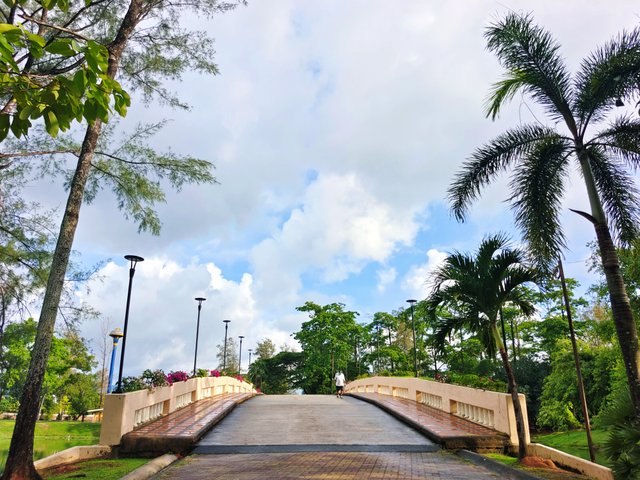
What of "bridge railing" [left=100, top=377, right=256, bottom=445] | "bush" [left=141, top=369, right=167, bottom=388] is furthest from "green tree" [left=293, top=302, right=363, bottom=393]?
"bush" [left=141, top=369, right=167, bottom=388]

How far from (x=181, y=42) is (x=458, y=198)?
768 cm

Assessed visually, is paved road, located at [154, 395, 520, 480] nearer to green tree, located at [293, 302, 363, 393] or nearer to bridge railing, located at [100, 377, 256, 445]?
bridge railing, located at [100, 377, 256, 445]

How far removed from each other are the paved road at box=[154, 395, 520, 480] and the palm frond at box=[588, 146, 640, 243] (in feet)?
18.9

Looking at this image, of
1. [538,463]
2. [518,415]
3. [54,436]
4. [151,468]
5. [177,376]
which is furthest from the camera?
[54,436]

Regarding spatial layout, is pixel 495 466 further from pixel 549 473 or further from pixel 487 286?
pixel 487 286

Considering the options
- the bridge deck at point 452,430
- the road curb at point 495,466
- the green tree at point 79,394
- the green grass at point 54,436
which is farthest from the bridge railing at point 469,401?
the green tree at point 79,394

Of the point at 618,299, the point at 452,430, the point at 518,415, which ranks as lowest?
the point at 452,430

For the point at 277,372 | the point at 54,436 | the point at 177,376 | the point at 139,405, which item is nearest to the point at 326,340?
the point at 277,372

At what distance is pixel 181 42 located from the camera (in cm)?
1135

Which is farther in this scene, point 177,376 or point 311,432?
point 177,376

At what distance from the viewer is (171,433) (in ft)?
28.6

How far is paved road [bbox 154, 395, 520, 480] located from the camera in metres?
6.48

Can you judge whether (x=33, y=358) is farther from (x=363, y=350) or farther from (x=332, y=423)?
(x=363, y=350)

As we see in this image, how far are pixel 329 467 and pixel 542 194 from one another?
6.51 m
